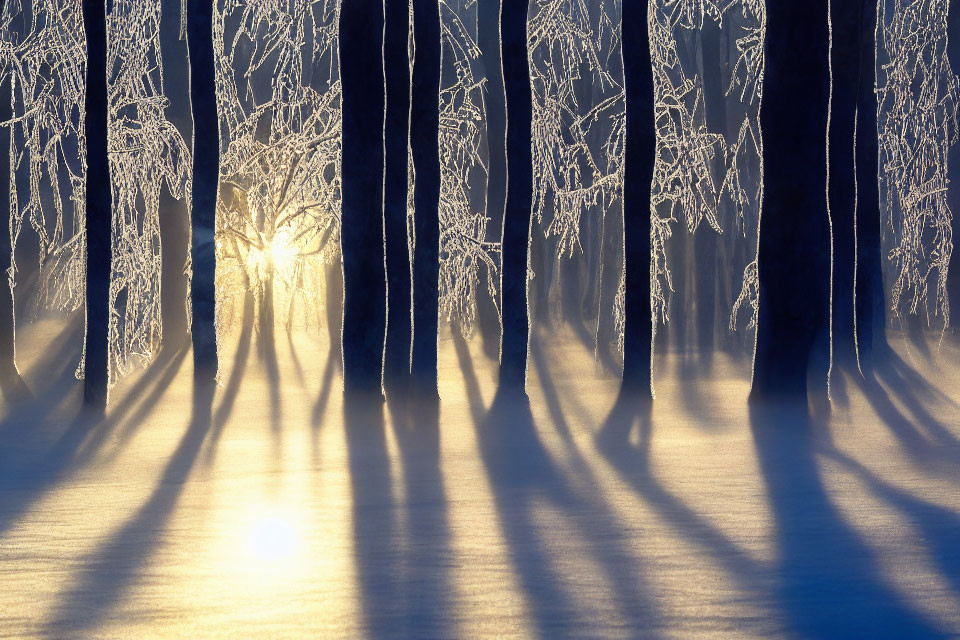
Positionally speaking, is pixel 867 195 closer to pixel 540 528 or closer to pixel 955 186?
pixel 955 186

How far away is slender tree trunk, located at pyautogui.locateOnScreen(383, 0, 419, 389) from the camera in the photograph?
10.9 m

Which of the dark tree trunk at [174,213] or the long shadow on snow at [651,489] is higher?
the dark tree trunk at [174,213]

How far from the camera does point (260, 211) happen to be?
1753 centimetres

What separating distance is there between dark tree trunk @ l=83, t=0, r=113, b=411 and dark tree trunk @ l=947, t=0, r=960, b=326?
1226 centimetres

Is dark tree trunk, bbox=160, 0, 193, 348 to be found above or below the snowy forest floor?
above

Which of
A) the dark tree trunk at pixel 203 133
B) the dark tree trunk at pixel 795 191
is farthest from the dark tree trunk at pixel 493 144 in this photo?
the dark tree trunk at pixel 795 191

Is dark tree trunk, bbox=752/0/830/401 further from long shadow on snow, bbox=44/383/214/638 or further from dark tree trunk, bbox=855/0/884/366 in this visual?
long shadow on snow, bbox=44/383/214/638

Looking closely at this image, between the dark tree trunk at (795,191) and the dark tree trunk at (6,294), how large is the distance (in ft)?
25.9

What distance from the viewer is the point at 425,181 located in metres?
11.1

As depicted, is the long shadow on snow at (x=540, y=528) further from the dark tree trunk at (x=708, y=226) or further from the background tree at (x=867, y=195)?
the dark tree trunk at (x=708, y=226)

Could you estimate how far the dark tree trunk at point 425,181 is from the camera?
10961 mm

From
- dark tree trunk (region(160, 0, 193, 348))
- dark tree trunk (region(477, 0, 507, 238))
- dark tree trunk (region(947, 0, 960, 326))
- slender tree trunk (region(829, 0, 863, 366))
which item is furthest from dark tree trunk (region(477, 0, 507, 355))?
dark tree trunk (region(947, 0, 960, 326))

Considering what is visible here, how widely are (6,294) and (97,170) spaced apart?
8.59 ft

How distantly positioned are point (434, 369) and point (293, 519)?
15.6 ft
